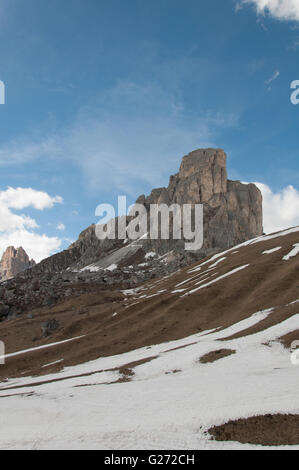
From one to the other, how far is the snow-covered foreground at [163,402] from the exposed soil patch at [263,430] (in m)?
0.43

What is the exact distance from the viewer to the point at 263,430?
11.4m

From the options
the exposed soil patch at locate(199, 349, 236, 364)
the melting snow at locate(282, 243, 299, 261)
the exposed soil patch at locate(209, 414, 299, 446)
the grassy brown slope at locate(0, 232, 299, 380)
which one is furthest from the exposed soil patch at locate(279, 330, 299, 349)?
the melting snow at locate(282, 243, 299, 261)

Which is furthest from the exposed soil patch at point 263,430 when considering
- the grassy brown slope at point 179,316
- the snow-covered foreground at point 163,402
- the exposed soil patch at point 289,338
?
the grassy brown slope at point 179,316

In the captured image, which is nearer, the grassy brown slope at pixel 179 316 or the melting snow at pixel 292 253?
the grassy brown slope at pixel 179 316

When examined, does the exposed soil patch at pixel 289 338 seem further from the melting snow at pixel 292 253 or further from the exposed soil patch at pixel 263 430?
the melting snow at pixel 292 253

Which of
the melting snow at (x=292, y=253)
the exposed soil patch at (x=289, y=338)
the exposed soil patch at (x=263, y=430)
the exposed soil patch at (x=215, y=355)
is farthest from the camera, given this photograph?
the melting snow at (x=292, y=253)

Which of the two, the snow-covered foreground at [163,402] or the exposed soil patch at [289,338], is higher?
the exposed soil patch at [289,338]

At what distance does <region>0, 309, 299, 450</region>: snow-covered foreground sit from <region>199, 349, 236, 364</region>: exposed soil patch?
0.53 metres

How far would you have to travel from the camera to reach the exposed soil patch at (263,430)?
34.6ft

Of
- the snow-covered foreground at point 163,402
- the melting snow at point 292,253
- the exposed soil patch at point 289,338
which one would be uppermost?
the melting snow at point 292,253

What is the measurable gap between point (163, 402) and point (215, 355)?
9380 millimetres

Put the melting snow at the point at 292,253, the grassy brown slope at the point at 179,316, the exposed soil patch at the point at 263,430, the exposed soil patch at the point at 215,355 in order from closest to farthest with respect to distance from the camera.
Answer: the exposed soil patch at the point at 263,430 < the exposed soil patch at the point at 215,355 < the grassy brown slope at the point at 179,316 < the melting snow at the point at 292,253

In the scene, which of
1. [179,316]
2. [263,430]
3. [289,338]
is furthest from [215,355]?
[179,316]
